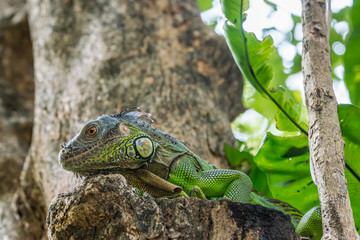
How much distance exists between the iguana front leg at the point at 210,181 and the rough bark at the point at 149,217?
1.74 feet

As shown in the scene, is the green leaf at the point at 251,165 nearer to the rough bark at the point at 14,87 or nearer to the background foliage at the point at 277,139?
the background foliage at the point at 277,139

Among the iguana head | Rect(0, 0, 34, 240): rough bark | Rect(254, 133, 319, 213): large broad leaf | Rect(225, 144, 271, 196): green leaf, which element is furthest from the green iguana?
Rect(0, 0, 34, 240): rough bark

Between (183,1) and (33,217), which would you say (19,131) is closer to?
(33,217)

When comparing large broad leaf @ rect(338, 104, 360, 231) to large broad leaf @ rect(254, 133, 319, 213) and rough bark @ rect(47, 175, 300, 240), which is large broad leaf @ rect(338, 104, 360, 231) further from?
rough bark @ rect(47, 175, 300, 240)

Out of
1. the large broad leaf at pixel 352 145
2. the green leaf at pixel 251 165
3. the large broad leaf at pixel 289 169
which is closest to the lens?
the large broad leaf at pixel 352 145

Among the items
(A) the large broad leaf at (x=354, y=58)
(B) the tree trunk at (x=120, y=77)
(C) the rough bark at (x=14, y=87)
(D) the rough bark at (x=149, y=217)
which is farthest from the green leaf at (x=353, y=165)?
(C) the rough bark at (x=14, y=87)

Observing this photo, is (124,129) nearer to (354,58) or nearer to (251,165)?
(251,165)

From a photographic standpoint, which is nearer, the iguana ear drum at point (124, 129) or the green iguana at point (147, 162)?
the green iguana at point (147, 162)

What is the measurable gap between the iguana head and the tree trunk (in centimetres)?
99

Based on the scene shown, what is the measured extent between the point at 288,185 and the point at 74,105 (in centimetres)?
221

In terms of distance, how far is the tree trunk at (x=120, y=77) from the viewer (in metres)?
4.24

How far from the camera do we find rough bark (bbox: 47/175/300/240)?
7.36 feet

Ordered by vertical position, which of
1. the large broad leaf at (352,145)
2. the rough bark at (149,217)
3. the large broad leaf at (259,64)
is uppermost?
the large broad leaf at (259,64)

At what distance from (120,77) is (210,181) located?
1904mm
